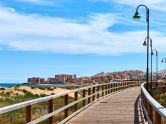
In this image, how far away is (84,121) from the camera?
17.8 m

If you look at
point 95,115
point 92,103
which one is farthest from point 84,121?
point 92,103

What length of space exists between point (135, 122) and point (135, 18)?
57.3 feet

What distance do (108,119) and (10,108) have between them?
9.05 meters

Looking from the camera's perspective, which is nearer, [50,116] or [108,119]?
[50,116]

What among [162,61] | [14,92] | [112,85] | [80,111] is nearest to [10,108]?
[80,111]

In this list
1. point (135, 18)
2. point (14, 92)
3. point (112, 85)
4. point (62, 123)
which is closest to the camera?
point (62, 123)

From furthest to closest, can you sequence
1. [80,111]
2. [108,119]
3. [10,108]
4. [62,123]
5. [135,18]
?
[135,18] → [80,111] → [108,119] → [62,123] → [10,108]

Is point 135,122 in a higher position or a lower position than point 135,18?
lower

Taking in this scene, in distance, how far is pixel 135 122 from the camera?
17.6m

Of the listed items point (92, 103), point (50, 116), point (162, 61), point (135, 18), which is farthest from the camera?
point (162, 61)

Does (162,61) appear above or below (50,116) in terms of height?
above

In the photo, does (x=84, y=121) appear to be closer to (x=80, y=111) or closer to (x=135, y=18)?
(x=80, y=111)

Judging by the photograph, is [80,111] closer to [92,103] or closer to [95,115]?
[95,115]

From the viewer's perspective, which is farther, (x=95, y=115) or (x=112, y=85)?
(x=112, y=85)
